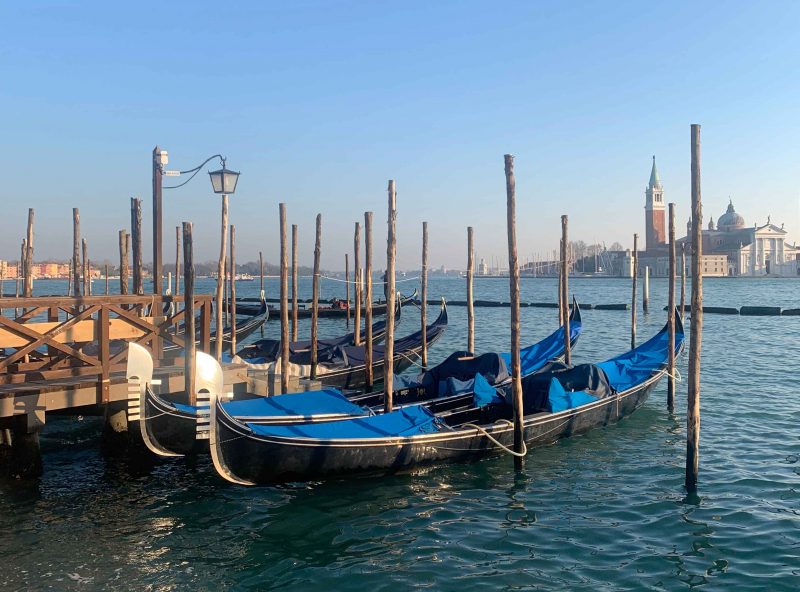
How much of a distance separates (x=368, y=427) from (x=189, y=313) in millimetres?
2142

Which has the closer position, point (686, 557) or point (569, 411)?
point (686, 557)

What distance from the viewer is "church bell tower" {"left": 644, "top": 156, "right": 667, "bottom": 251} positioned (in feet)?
368

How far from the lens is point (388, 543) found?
568 centimetres

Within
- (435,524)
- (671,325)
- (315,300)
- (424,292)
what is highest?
(424,292)

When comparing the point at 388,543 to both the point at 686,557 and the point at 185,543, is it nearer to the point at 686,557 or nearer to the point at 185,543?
the point at 185,543

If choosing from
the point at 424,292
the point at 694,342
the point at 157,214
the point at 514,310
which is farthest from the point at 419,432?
the point at 424,292

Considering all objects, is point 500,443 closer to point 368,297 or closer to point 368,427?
point 368,427

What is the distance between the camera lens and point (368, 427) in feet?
23.5

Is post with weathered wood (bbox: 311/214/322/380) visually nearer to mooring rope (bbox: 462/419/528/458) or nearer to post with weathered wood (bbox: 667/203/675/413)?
mooring rope (bbox: 462/419/528/458)

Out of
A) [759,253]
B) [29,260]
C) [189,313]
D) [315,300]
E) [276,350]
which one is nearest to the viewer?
[189,313]

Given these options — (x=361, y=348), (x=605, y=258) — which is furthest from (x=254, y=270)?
(x=361, y=348)

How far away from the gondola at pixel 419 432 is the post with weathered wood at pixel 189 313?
102 centimetres

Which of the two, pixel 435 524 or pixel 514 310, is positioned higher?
pixel 514 310

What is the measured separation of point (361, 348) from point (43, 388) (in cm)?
750
